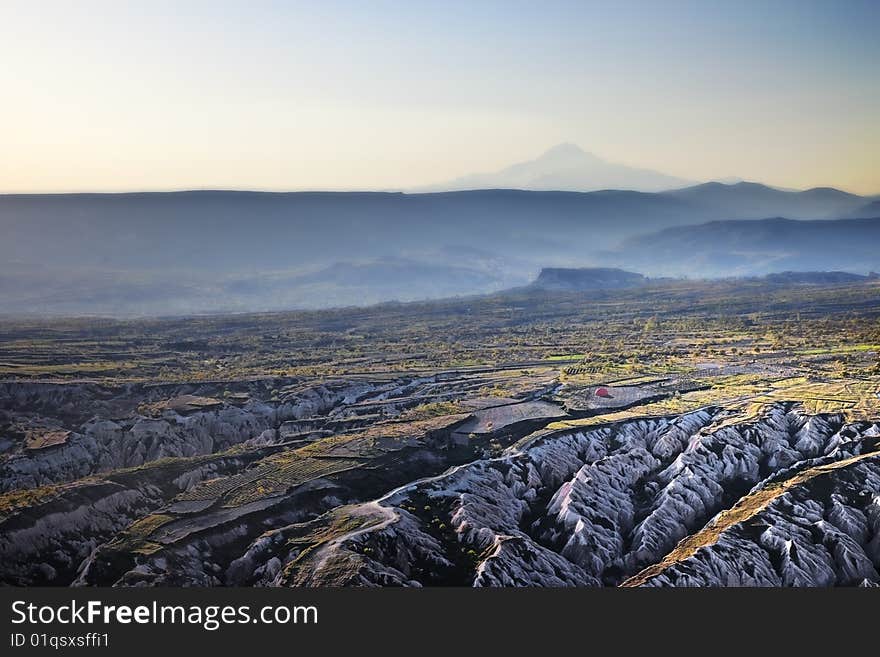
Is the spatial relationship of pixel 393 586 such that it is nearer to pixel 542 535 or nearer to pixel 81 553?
pixel 542 535

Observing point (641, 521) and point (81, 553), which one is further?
point (641, 521)

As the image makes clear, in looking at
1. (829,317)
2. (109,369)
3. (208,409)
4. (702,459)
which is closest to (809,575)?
(702,459)

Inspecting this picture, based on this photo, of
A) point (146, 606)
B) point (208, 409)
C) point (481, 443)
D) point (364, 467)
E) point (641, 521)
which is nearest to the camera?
point (146, 606)

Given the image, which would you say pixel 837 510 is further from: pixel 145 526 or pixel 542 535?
pixel 145 526

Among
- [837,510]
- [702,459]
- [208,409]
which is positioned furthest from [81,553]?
[837,510]

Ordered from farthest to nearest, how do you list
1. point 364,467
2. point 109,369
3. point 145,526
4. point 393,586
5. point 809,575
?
1. point 109,369
2. point 364,467
3. point 145,526
4. point 809,575
5. point 393,586

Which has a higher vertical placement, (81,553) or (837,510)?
(837,510)
